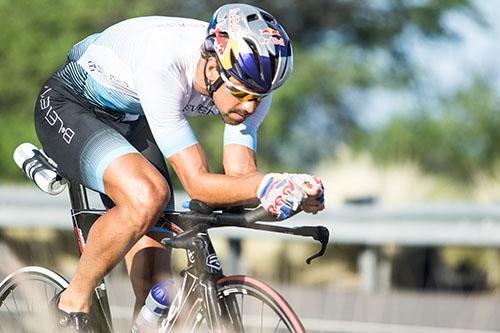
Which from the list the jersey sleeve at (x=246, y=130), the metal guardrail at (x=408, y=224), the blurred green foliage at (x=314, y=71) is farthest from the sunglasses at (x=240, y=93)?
the blurred green foliage at (x=314, y=71)

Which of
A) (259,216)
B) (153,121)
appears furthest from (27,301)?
(259,216)

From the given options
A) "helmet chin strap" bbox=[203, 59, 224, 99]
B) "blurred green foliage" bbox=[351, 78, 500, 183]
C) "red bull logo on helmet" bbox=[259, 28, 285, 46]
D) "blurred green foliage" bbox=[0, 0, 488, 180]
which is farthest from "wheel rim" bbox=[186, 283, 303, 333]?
"blurred green foliage" bbox=[351, 78, 500, 183]

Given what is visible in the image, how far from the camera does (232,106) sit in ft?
18.2

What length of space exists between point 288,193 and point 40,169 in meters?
1.76

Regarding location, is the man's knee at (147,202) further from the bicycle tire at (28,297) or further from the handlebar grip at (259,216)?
the bicycle tire at (28,297)

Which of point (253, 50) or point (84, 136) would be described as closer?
point (253, 50)

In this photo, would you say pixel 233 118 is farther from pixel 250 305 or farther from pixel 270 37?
pixel 250 305

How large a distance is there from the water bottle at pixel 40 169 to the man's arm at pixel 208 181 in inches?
38.2

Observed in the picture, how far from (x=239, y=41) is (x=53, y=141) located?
1.22 m

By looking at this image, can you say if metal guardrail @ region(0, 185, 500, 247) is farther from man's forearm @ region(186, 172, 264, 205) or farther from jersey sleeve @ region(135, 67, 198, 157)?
man's forearm @ region(186, 172, 264, 205)

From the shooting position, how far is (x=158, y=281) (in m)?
6.25

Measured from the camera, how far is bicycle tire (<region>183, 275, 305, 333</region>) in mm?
5352

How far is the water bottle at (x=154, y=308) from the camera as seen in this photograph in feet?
19.0

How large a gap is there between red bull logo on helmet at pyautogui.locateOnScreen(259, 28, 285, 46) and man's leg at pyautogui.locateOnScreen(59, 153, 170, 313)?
0.78 metres
